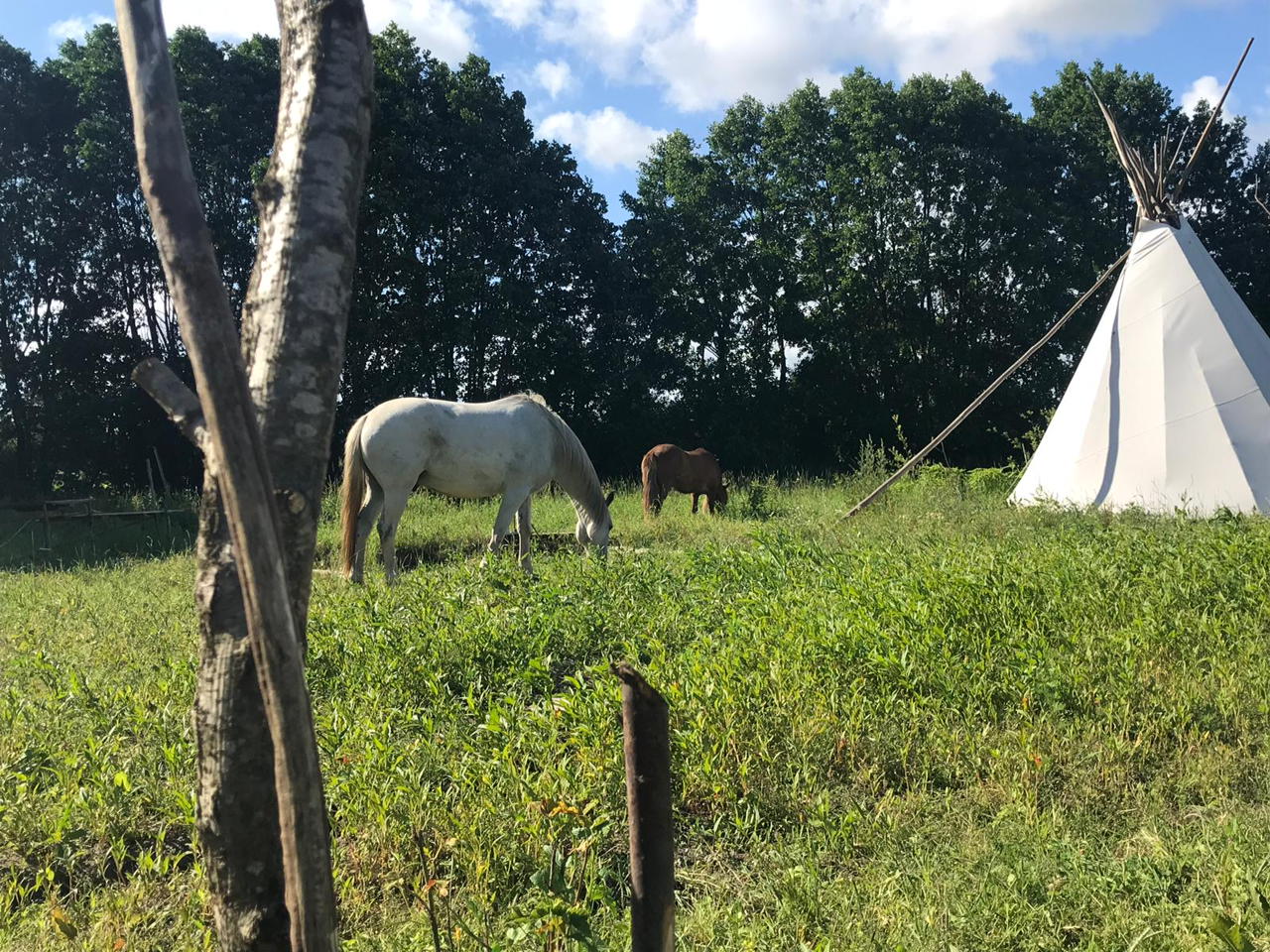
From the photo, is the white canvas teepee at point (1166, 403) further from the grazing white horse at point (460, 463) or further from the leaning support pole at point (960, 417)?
the grazing white horse at point (460, 463)

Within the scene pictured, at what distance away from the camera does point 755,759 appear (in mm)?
3488

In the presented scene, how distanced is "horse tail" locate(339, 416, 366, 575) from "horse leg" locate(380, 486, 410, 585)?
9.2 inches

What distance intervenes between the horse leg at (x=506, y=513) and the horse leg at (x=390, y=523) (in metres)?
0.88

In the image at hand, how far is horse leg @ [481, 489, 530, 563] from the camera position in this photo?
29.1 feet

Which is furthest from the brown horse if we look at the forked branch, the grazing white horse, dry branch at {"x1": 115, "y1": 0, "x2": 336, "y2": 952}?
dry branch at {"x1": 115, "y1": 0, "x2": 336, "y2": 952}

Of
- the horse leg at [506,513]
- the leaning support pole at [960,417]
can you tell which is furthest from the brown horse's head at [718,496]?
the horse leg at [506,513]

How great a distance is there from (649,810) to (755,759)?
2.20 meters

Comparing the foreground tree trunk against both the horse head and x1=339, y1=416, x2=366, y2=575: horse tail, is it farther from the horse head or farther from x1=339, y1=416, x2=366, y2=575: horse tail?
the horse head

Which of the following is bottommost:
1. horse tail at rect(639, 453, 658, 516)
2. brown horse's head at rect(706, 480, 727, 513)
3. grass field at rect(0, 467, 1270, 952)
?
grass field at rect(0, 467, 1270, 952)

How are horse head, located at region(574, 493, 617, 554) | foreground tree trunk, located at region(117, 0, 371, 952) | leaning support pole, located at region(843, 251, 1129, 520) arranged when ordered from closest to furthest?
foreground tree trunk, located at region(117, 0, 371, 952), horse head, located at region(574, 493, 617, 554), leaning support pole, located at region(843, 251, 1129, 520)

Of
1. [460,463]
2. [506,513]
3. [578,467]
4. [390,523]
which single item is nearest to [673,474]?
[578,467]

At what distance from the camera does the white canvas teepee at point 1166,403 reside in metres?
9.20

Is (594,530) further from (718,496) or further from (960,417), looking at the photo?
(718,496)

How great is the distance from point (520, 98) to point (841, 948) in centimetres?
2285
